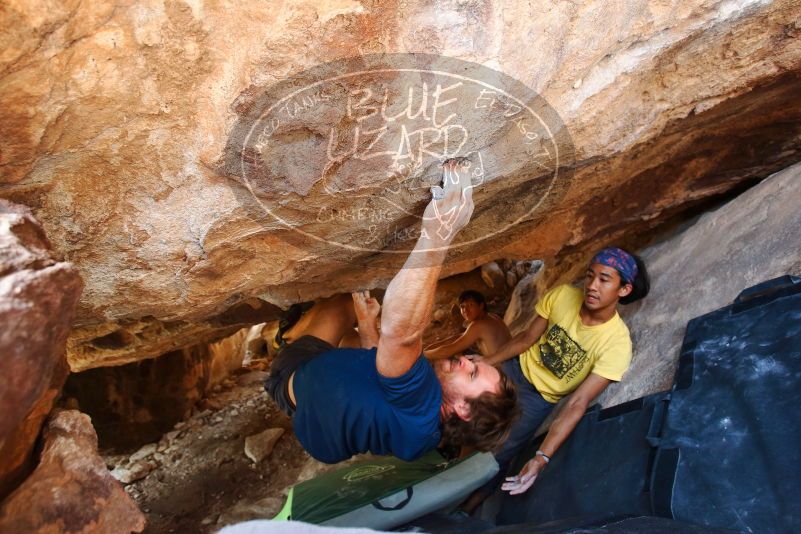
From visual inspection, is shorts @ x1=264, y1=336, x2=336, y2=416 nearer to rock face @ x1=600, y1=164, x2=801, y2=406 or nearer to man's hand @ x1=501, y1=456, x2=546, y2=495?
man's hand @ x1=501, y1=456, x2=546, y2=495

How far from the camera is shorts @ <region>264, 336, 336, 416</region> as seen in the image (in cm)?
218

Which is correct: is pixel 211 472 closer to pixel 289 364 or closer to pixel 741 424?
pixel 289 364

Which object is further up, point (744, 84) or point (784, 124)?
point (744, 84)

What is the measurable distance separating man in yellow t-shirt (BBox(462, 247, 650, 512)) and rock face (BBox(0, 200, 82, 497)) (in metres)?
1.68

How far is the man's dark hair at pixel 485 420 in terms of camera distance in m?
1.91

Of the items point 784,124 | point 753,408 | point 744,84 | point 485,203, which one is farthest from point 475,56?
point 784,124

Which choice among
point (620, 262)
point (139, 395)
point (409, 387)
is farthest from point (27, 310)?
point (139, 395)

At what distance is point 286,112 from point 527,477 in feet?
5.67

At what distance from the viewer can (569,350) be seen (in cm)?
248

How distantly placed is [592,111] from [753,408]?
1.04 m

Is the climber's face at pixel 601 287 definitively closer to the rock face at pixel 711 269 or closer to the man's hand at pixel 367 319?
the rock face at pixel 711 269

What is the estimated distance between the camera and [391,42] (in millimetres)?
1354

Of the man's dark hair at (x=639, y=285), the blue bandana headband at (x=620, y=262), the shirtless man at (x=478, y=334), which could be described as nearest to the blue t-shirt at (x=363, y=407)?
the blue bandana headband at (x=620, y=262)

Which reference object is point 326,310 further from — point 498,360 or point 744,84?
point 744,84
